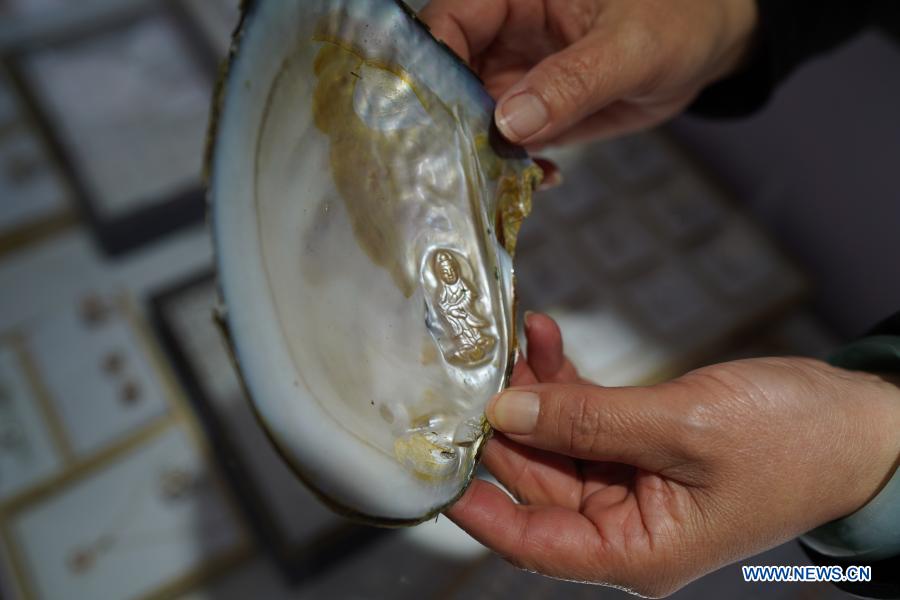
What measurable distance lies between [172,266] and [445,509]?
63 centimetres

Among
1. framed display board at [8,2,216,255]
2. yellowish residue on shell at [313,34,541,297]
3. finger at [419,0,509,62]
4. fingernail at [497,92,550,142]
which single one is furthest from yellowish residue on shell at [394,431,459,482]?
framed display board at [8,2,216,255]

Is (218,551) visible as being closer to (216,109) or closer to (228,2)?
(216,109)

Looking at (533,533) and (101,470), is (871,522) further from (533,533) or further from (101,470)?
(101,470)

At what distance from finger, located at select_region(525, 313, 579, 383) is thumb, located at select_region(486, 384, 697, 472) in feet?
0.28

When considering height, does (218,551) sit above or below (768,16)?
below

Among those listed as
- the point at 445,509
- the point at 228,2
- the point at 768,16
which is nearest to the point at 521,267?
the point at 768,16

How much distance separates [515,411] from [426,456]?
0.22ft

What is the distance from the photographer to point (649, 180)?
1006 mm

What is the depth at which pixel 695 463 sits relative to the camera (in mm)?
437

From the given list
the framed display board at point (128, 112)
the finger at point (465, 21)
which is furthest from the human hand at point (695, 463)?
the framed display board at point (128, 112)

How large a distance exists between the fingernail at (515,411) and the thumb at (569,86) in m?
0.18

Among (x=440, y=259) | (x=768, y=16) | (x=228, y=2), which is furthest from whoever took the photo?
(x=228, y=2)

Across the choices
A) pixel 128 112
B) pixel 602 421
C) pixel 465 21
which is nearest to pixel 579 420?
pixel 602 421

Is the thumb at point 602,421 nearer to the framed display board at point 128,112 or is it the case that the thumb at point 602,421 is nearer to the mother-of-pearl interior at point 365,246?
the mother-of-pearl interior at point 365,246
